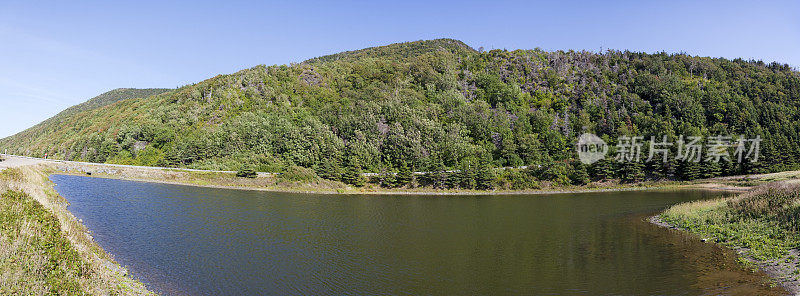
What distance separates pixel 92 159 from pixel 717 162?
152117 millimetres

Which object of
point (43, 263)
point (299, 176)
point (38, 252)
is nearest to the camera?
point (43, 263)

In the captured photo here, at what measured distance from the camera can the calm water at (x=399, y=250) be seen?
832 inches

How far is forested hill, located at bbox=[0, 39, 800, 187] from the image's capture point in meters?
83.2

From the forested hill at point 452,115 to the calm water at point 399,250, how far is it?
33866 mm

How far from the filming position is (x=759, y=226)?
1158 inches

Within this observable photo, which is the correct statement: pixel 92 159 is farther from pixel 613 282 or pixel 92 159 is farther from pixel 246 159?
pixel 613 282

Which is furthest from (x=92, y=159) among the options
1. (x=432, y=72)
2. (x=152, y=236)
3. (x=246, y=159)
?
(x=432, y=72)

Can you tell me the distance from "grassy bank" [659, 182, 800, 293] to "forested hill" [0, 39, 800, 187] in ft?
130

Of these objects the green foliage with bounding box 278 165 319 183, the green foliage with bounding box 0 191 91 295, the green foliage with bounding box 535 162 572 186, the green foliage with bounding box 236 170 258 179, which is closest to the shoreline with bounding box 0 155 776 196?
the green foliage with bounding box 236 170 258 179

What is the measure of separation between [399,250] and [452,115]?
73.7m

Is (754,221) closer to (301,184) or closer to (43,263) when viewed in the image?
(43,263)

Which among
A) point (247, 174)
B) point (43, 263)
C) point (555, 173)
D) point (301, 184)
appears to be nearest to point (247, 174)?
point (247, 174)

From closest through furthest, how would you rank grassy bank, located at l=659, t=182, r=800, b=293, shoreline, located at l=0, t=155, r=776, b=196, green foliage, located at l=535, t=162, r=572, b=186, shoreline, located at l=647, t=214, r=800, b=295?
shoreline, located at l=647, t=214, r=800, b=295
grassy bank, located at l=659, t=182, r=800, b=293
shoreline, located at l=0, t=155, r=776, b=196
green foliage, located at l=535, t=162, r=572, b=186

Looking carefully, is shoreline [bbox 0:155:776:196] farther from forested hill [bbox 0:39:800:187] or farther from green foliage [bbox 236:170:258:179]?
forested hill [bbox 0:39:800:187]
